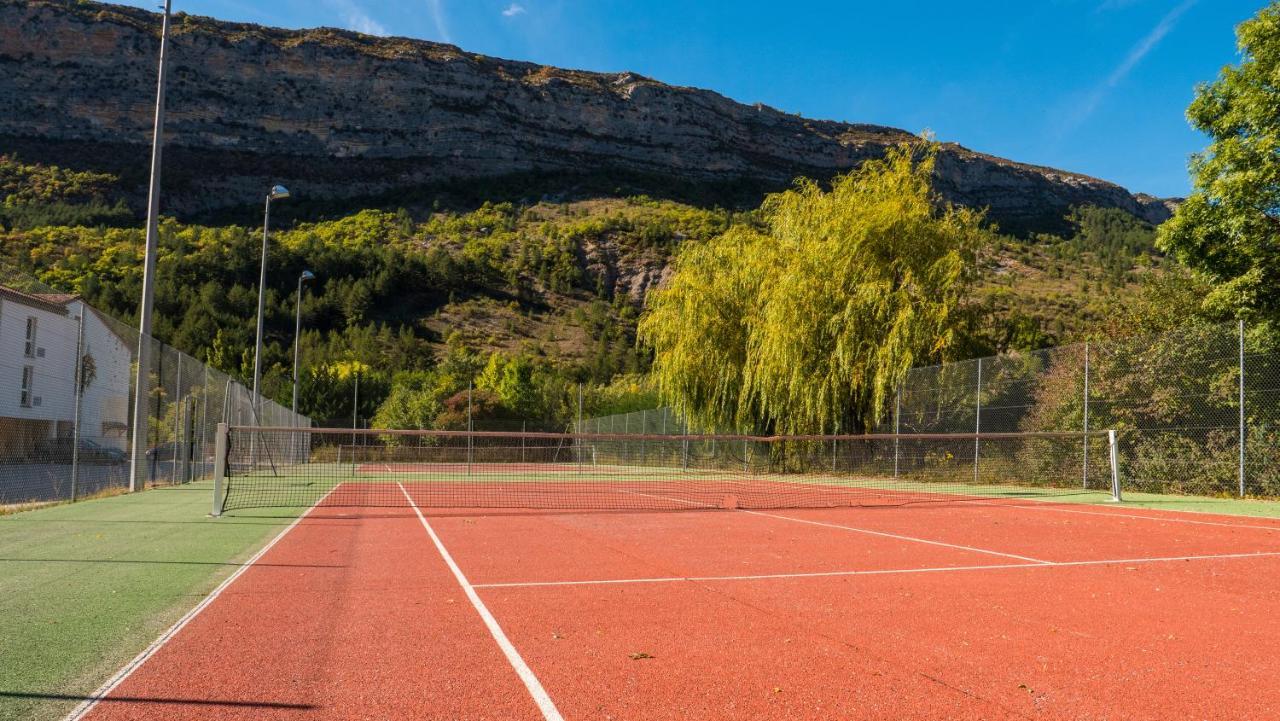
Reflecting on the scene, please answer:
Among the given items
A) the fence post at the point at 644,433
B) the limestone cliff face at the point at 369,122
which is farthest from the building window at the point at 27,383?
the limestone cliff face at the point at 369,122

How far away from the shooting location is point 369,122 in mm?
122375

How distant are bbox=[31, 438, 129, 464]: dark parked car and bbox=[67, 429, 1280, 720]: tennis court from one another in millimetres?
3486

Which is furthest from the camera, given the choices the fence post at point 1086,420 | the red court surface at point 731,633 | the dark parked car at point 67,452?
the fence post at point 1086,420

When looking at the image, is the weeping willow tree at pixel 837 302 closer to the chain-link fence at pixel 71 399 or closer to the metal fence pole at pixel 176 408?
the metal fence pole at pixel 176 408

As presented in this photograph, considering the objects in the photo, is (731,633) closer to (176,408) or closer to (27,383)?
(27,383)

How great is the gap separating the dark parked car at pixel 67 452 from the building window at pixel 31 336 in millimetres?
1190

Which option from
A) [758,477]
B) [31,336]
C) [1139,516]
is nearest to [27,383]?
[31,336]

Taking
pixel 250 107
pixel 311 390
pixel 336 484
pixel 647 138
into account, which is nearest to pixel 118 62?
pixel 250 107

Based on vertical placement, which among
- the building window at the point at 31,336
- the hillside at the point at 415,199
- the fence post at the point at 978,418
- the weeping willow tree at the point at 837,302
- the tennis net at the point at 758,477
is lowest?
the tennis net at the point at 758,477

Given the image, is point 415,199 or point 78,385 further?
point 415,199

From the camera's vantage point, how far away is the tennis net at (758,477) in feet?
53.8

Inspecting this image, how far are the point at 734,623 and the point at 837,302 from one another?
64.3ft

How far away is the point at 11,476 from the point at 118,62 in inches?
A: 4759

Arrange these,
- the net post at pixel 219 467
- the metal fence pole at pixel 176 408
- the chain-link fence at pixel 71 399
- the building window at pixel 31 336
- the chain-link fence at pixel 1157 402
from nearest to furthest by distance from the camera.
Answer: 1. the chain-link fence at pixel 71 399
2. the building window at pixel 31 336
3. the net post at pixel 219 467
4. the chain-link fence at pixel 1157 402
5. the metal fence pole at pixel 176 408
